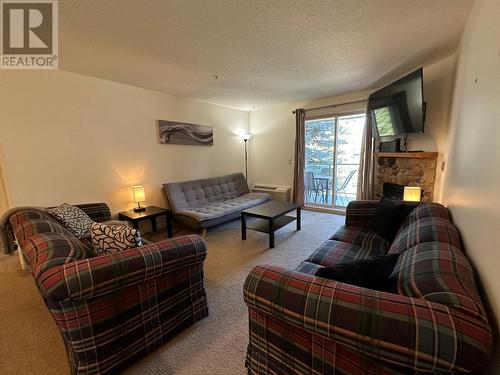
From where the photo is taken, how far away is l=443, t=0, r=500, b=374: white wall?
0.92 meters

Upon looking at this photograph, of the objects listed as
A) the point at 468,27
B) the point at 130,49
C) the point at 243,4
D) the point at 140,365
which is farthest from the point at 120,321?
the point at 468,27

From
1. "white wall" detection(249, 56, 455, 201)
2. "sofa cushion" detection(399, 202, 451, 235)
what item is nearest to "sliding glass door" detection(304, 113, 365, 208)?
"white wall" detection(249, 56, 455, 201)

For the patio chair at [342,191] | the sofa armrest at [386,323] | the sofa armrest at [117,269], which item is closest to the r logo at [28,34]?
the sofa armrest at [117,269]

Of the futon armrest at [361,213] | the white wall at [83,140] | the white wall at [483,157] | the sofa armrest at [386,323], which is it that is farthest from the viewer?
the white wall at [83,140]

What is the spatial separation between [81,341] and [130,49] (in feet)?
8.23

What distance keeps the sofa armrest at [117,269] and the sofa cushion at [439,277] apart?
1.26 m

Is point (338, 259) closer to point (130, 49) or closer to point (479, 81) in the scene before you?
point (479, 81)

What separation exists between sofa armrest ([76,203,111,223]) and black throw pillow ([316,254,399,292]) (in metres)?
2.86

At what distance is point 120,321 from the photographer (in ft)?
4.29

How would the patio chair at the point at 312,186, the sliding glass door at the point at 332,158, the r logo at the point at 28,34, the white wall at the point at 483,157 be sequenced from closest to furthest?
the white wall at the point at 483,157 < the r logo at the point at 28,34 < the sliding glass door at the point at 332,158 < the patio chair at the point at 312,186

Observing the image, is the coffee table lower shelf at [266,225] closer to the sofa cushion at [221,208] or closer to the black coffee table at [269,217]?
the black coffee table at [269,217]

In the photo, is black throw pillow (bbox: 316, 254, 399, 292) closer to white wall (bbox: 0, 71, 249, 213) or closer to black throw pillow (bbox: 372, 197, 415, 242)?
black throw pillow (bbox: 372, 197, 415, 242)

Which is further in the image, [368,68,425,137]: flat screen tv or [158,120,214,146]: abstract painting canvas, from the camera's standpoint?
[158,120,214,146]: abstract painting canvas

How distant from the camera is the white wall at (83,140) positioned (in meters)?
2.54
